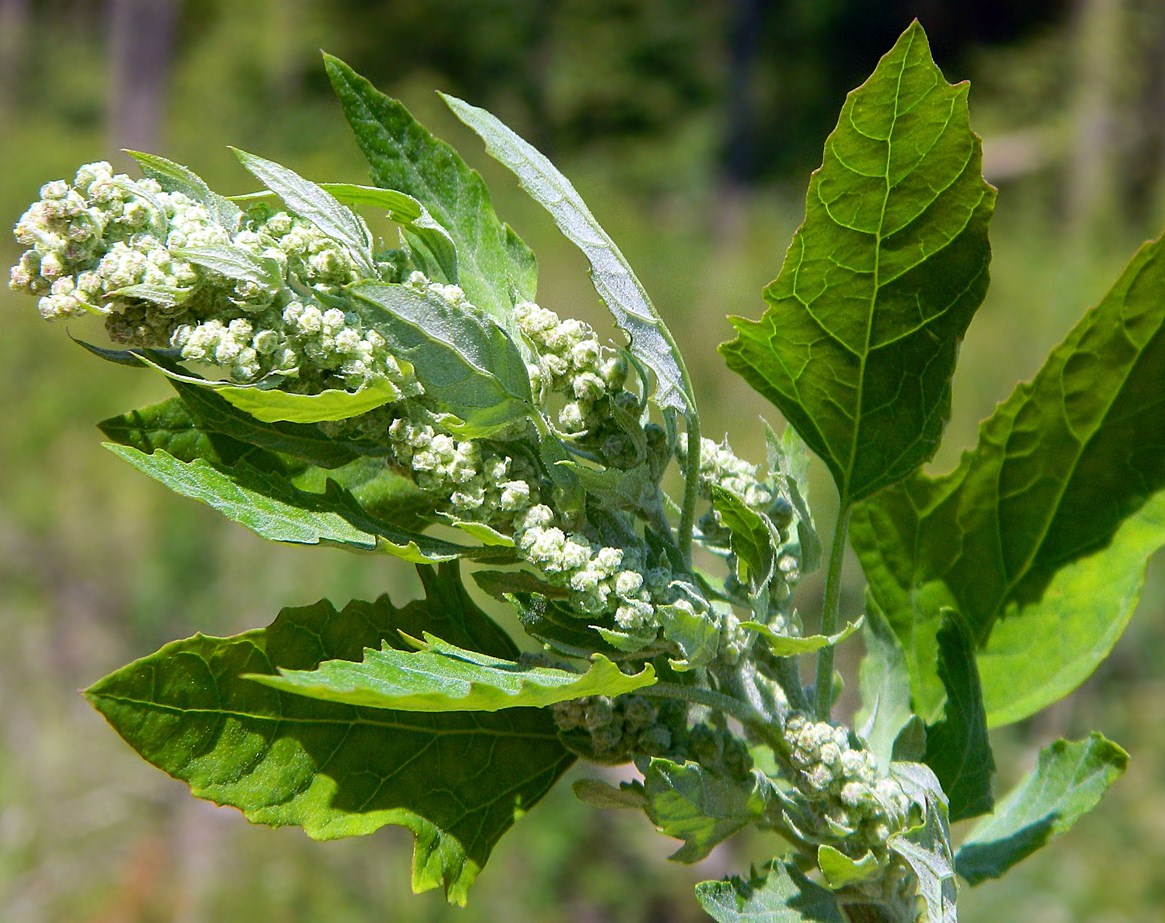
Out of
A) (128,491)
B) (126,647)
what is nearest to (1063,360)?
(126,647)

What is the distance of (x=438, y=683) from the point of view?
84cm

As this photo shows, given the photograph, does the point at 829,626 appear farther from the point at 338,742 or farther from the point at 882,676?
the point at 338,742

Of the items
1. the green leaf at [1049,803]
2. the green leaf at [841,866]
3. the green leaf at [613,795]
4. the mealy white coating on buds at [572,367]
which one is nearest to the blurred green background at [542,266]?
the green leaf at [1049,803]

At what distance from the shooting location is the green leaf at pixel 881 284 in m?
0.94

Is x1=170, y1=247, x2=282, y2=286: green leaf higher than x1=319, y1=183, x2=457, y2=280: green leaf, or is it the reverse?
x1=319, y1=183, x2=457, y2=280: green leaf

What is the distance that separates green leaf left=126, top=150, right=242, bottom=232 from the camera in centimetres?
93

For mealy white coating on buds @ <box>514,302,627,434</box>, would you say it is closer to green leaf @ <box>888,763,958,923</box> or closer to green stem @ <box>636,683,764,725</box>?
green stem @ <box>636,683,764,725</box>

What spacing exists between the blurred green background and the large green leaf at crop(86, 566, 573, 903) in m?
3.05

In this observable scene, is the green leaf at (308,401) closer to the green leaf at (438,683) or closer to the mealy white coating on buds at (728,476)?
the green leaf at (438,683)

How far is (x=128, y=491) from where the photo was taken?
245 inches

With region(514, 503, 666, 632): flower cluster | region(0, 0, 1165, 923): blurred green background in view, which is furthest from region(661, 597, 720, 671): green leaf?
region(0, 0, 1165, 923): blurred green background

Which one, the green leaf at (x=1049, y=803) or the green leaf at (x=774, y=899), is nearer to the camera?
the green leaf at (x=774, y=899)

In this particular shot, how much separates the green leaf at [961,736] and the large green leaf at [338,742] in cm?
41

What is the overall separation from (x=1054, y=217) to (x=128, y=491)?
33.6 ft
